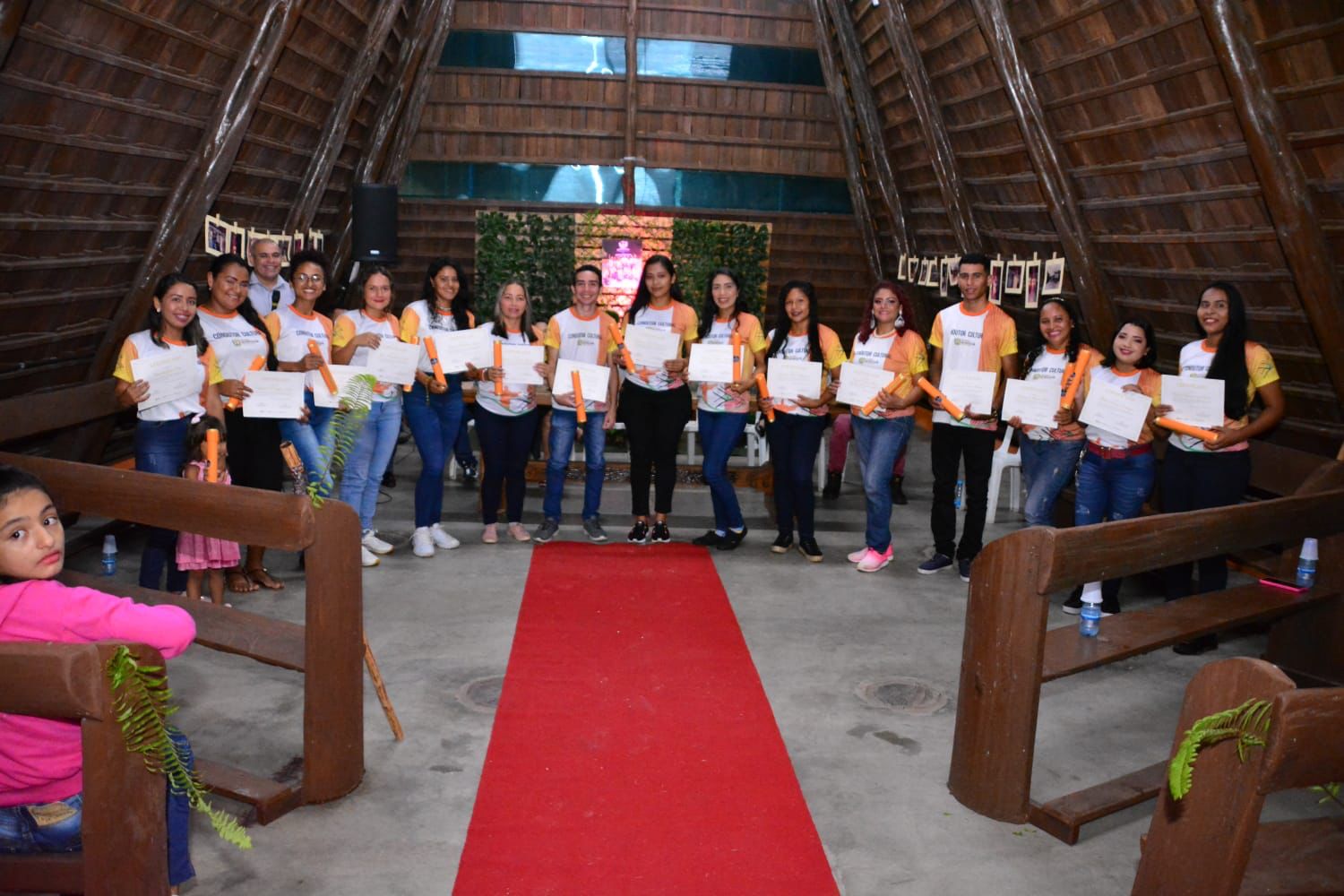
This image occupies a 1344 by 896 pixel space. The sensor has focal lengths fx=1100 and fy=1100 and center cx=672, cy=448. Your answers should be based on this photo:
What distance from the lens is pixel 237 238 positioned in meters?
7.16

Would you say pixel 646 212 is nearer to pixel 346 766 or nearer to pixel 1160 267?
pixel 1160 267

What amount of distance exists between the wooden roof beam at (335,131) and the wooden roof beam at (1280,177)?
6117 millimetres

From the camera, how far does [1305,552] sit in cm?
433

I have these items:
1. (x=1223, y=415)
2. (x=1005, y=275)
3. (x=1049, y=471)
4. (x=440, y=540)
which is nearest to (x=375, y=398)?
(x=440, y=540)

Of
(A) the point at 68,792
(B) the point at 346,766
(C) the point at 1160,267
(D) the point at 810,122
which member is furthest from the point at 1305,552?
(D) the point at 810,122

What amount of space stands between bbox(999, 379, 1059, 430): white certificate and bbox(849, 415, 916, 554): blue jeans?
607 mm

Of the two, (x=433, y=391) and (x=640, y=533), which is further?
(x=640, y=533)

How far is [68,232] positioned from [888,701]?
15.1 ft

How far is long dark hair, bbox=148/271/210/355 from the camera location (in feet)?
14.8

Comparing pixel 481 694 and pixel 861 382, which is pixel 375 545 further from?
pixel 861 382

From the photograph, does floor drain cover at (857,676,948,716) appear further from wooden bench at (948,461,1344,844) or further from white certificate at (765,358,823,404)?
white certificate at (765,358,823,404)

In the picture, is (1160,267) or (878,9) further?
(878,9)

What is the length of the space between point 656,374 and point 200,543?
2364mm

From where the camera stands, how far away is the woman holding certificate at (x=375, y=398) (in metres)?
5.45
